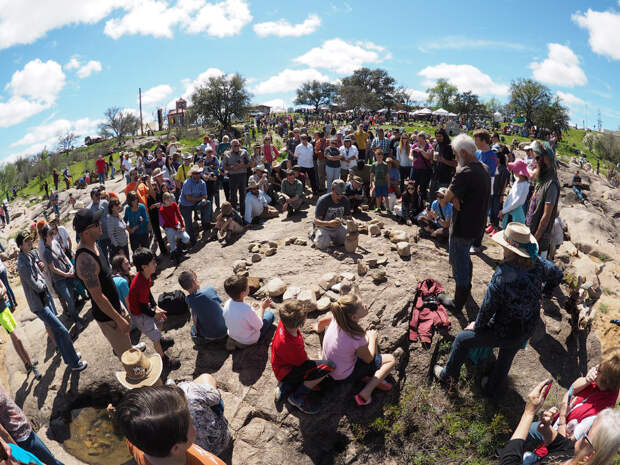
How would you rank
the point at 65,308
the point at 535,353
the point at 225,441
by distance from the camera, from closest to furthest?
the point at 225,441
the point at 535,353
the point at 65,308

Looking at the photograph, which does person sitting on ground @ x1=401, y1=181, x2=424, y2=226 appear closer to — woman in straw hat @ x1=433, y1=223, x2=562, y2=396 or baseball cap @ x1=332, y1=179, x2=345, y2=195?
baseball cap @ x1=332, y1=179, x2=345, y2=195

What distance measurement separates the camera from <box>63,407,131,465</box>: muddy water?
4492mm

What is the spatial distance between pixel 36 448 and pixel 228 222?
5.57 metres

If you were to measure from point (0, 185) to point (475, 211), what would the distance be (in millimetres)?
53562

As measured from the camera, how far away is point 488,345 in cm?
355

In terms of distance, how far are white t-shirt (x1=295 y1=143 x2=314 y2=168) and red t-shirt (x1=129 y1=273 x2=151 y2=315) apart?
6852mm

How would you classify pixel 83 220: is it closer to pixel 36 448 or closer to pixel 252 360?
pixel 36 448

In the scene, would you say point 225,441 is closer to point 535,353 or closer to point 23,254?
point 535,353

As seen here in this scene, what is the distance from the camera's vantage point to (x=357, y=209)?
893cm

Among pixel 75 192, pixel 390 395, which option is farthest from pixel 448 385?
pixel 75 192

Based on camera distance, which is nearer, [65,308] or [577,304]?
[577,304]

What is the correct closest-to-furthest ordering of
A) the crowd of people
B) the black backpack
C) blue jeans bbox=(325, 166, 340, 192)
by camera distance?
the crowd of people, the black backpack, blue jeans bbox=(325, 166, 340, 192)

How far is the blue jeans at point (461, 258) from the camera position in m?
4.43

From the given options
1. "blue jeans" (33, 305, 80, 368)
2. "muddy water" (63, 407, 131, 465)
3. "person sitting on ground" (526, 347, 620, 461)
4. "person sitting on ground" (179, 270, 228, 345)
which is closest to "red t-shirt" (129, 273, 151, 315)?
"person sitting on ground" (179, 270, 228, 345)
